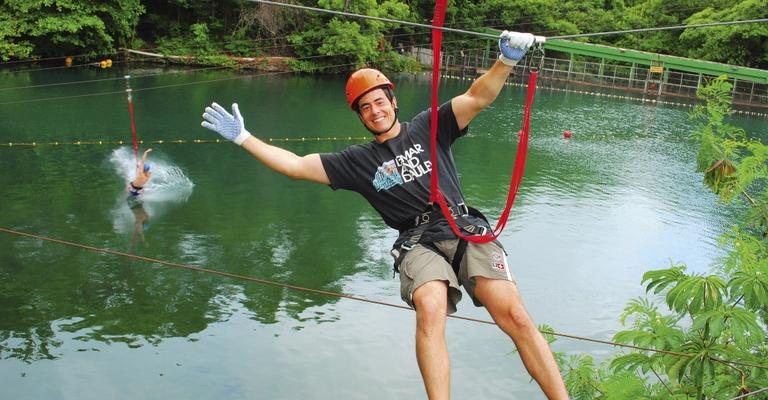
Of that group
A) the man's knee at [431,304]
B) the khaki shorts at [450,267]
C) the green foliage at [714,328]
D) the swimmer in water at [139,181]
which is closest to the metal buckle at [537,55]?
the khaki shorts at [450,267]

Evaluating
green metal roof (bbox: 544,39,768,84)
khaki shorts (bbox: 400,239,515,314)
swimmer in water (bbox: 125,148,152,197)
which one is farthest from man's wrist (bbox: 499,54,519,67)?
green metal roof (bbox: 544,39,768,84)

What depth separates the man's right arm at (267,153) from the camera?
387 centimetres

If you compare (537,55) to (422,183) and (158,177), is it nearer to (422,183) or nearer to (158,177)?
(422,183)

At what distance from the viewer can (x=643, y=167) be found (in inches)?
831

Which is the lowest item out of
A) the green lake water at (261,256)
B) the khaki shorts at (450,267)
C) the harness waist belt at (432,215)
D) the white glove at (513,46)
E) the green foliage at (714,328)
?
the green lake water at (261,256)

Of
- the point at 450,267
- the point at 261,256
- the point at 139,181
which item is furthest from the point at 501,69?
the point at 139,181

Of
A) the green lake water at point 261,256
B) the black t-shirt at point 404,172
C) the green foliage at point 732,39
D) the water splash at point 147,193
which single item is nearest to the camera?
the black t-shirt at point 404,172

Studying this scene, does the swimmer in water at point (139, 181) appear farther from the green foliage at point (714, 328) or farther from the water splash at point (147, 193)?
the green foliage at point (714, 328)

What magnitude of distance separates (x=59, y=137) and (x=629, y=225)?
1431 centimetres

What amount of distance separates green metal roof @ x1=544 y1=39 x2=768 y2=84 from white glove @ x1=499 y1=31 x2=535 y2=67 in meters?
33.2

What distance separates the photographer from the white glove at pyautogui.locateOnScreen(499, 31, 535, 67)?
3748 millimetres

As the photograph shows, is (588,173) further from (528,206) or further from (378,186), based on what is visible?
(378,186)

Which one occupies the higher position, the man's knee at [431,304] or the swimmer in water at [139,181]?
the man's knee at [431,304]

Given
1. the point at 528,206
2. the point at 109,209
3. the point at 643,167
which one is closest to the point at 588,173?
the point at 643,167
